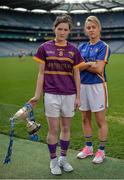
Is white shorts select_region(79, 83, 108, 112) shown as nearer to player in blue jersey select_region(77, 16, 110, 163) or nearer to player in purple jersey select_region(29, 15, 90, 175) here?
player in blue jersey select_region(77, 16, 110, 163)

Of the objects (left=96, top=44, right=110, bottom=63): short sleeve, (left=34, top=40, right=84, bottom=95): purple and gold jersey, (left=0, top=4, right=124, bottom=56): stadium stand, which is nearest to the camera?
(left=34, top=40, right=84, bottom=95): purple and gold jersey

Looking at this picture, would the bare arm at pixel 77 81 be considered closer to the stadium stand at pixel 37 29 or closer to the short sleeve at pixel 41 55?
the short sleeve at pixel 41 55

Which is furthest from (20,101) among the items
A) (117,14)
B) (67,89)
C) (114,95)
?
(117,14)

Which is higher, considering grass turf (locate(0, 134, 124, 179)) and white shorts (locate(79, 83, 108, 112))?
white shorts (locate(79, 83, 108, 112))

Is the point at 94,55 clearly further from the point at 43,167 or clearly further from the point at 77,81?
the point at 43,167

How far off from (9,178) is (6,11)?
7277 cm

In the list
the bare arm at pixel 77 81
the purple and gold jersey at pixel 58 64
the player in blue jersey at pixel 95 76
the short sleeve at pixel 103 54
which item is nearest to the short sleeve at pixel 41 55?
the purple and gold jersey at pixel 58 64

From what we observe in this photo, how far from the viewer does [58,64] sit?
4633mm

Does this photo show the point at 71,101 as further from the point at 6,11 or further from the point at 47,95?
the point at 6,11

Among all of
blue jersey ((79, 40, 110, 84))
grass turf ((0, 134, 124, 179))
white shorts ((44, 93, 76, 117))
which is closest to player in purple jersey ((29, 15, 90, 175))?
white shorts ((44, 93, 76, 117))

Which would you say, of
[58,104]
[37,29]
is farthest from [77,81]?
[37,29]

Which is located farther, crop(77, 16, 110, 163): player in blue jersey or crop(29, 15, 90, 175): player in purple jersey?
crop(77, 16, 110, 163): player in blue jersey

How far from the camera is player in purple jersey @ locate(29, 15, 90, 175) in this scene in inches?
182

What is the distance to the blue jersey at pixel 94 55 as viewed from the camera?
5047mm
